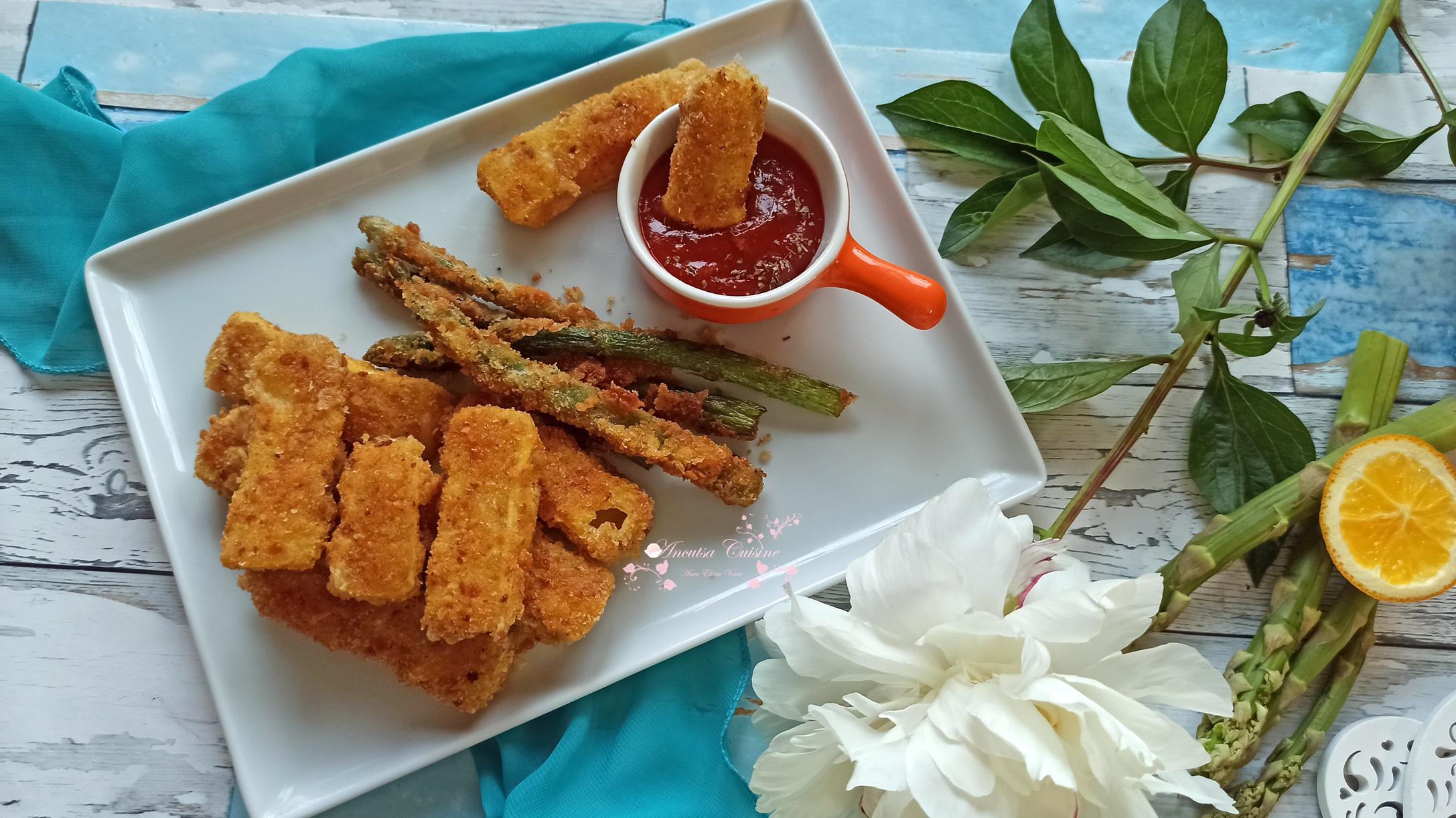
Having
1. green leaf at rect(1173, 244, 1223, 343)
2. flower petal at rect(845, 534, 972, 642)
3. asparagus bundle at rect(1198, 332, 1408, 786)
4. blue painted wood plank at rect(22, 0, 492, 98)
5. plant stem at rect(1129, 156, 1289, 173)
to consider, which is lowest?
asparagus bundle at rect(1198, 332, 1408, 786)

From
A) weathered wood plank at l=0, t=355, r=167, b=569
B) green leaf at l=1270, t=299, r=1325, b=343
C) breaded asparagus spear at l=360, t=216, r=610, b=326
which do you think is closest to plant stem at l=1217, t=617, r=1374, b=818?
green leaf at l=1270, t=299, r=1325, b=343

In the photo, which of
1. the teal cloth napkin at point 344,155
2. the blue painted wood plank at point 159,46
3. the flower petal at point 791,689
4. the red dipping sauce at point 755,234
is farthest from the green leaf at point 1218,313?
the blue painted wood plank at point 159,46

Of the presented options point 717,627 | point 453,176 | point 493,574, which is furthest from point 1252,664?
point 453,176

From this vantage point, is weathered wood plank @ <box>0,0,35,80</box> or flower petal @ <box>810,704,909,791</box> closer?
flower petal @ <box>810,704,909,791</box>

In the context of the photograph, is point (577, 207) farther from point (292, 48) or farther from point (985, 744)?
point (985, 744)

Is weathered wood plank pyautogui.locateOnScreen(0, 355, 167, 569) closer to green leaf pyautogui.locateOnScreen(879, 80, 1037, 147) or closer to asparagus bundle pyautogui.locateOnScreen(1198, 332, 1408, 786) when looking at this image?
green leaf pyautogui.locateOnScreen(879, 80, 1037, 147)

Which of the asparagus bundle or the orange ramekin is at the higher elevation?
the orange ramekin
